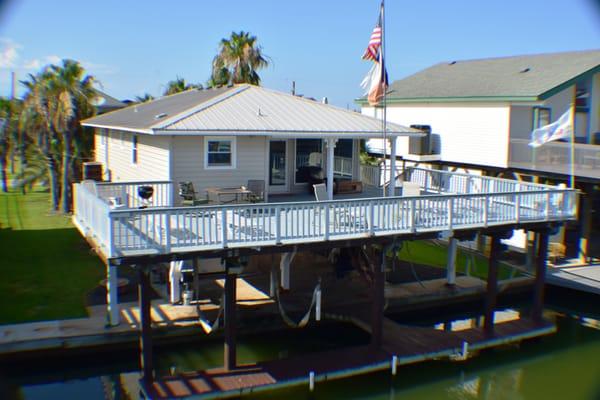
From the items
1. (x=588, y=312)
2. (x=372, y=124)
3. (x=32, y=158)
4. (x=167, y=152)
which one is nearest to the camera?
(x=167, y=152)

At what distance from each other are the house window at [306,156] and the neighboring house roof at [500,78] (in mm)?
6232

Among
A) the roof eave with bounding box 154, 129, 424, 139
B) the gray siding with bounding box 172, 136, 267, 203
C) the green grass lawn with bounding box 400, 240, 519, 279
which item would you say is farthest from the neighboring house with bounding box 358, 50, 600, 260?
the gray siding with bounding box 172, 136, 267, 203

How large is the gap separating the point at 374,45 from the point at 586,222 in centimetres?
1260

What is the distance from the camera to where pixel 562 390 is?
618 inches

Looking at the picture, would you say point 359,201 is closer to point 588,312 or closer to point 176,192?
point 176,192

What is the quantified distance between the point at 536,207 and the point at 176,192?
34.2 ft

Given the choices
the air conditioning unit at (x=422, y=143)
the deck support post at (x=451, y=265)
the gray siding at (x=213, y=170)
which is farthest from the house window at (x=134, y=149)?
the air conditioning unit at (x=422, y=143)

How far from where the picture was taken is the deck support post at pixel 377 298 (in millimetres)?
15391

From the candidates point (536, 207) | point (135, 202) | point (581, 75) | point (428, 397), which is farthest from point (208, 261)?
point (581, 75)

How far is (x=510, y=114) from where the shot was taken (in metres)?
23.6

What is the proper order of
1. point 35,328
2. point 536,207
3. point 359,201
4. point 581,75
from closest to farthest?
point 359,201, point 35,328, point 536,207, point 581,75

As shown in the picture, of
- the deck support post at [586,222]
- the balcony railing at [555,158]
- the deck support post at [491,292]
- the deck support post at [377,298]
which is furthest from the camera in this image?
the deck support post at [586,222]

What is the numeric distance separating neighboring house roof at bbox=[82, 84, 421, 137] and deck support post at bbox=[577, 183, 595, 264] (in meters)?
8.62

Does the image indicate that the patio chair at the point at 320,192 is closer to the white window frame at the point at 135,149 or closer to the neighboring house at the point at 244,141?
the neighboring house at the point at 244,141
